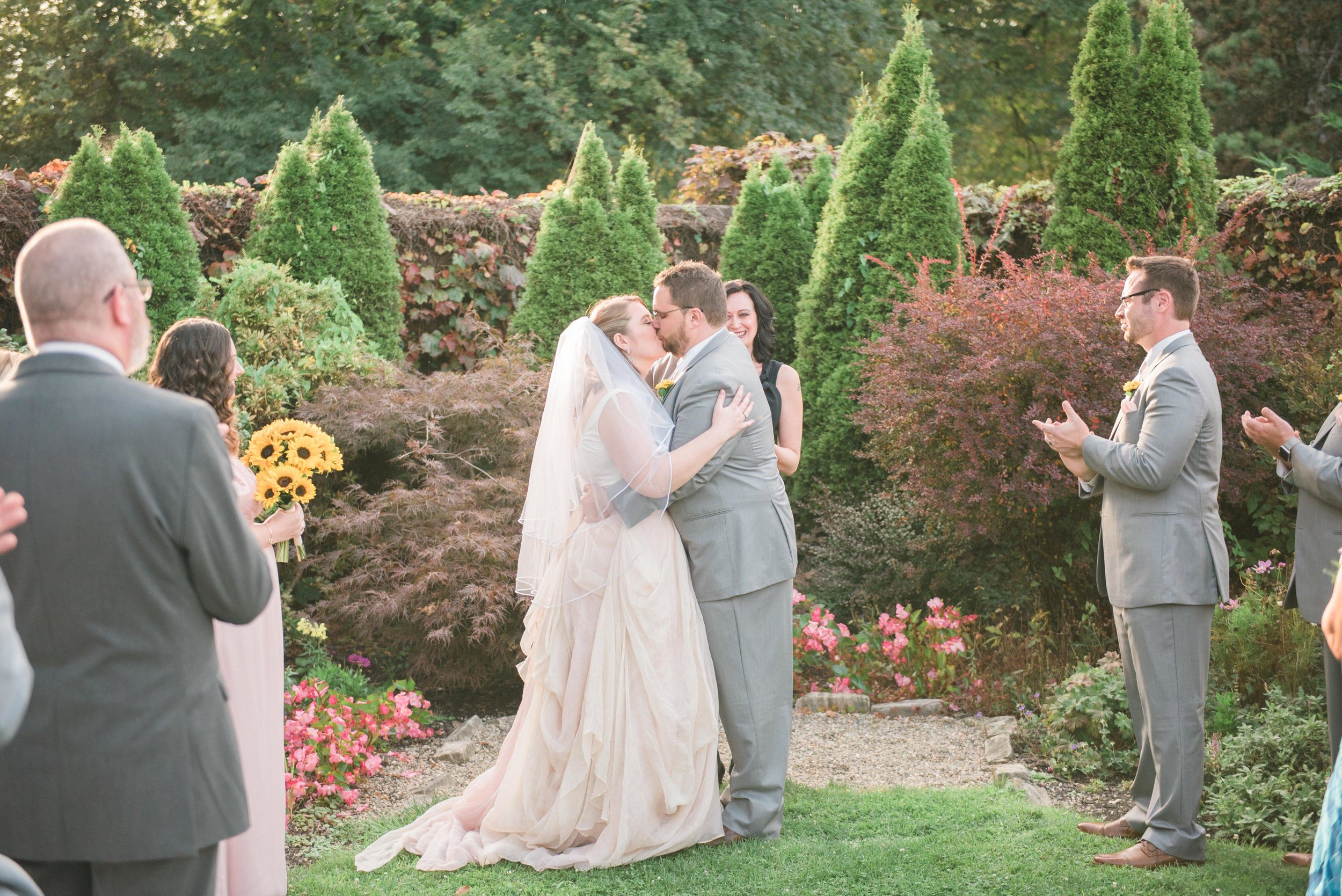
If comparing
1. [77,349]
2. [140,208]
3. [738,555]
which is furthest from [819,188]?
[77,349]

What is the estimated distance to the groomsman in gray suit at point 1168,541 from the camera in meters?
3.87

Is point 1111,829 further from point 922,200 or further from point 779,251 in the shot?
point 779,251

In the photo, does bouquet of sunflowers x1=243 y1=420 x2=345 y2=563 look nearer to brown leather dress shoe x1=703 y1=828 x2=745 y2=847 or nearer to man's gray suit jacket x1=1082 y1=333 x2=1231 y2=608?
brown leather dress shoe x1=703 y1=828 x2=745 y2=847

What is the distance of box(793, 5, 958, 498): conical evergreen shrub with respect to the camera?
834 cm

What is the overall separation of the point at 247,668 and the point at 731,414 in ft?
6.21

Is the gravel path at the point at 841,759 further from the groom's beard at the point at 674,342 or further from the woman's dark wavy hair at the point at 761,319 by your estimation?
the groom's beard at the point at 674,342

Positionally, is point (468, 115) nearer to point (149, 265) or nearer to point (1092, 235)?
point (149, 265)

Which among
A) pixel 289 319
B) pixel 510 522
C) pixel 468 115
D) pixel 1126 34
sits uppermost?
pixel 468 115

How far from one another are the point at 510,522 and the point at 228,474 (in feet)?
13.2

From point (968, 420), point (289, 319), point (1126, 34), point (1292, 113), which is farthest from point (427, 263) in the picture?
point (1292, 113)

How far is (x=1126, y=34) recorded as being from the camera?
7957mm

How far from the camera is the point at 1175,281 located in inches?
158

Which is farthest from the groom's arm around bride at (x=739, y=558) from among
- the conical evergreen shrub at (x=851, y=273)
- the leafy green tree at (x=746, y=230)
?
the leafy green tree at (x=746, y=230)

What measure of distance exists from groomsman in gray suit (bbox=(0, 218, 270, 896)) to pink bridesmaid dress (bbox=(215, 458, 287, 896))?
1.34 m
